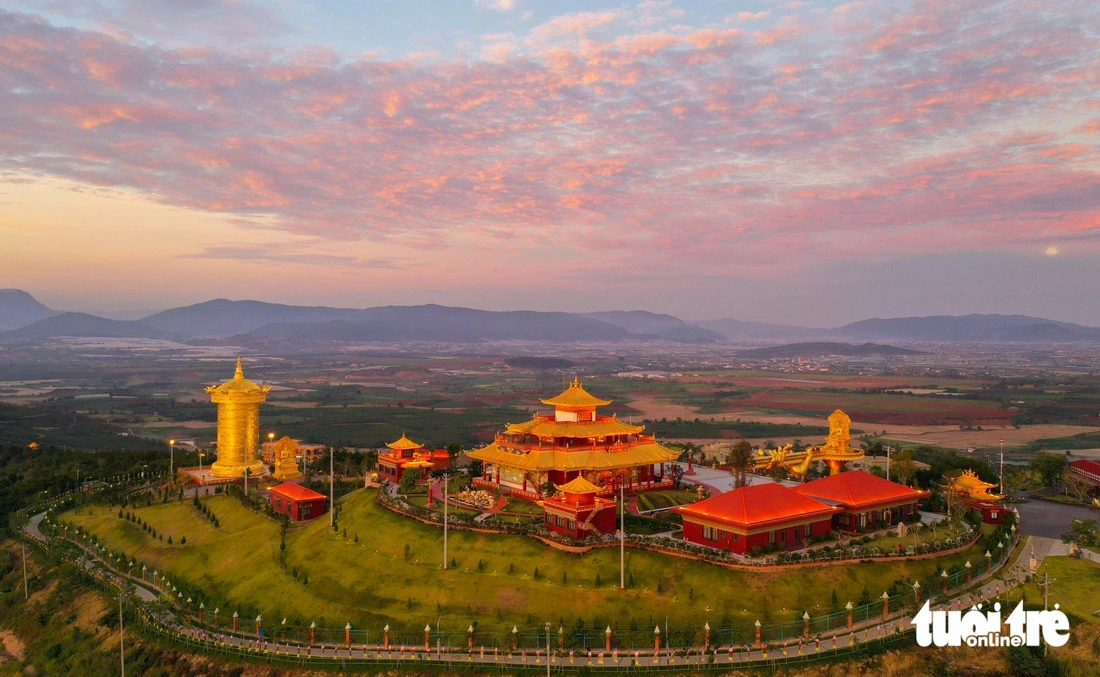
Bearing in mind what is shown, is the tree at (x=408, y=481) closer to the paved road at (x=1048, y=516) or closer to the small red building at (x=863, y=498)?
the small red building at (x=863, y=498)

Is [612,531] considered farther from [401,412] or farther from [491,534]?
[401,412]

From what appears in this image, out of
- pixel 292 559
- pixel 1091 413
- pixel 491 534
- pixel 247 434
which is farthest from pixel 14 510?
Result: pixel 1091 413

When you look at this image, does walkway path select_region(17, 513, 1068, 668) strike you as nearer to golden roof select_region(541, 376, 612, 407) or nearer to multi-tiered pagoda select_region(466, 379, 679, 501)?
multi-tiered pagoda select_region(466, 379, 679, 501)

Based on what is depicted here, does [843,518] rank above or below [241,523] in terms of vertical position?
above

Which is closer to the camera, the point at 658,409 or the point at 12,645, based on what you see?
the point at 12,645

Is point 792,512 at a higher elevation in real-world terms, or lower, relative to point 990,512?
higher

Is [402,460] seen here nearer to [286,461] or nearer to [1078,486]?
[286,461]

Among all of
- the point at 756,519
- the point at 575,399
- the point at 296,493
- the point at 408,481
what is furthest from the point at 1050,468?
the point at 296,493
